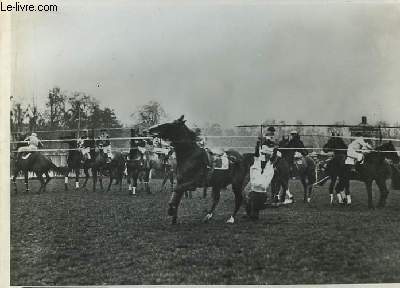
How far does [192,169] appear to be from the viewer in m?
6.78

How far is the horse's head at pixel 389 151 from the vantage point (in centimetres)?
711

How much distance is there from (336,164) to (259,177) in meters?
1.51

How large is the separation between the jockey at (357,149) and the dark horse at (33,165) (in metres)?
5.03

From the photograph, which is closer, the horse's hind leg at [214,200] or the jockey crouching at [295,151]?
the horse's hind leg at [214,200]

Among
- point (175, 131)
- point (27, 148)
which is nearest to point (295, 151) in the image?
point (175, 131)

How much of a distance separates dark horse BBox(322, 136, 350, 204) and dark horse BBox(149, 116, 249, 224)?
1408mm

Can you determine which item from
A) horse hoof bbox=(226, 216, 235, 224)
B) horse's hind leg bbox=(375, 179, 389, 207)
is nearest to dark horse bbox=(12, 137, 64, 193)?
horse hoof bbox=(226, 216, 235, 224)

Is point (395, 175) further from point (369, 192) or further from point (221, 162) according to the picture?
point (221, 162)

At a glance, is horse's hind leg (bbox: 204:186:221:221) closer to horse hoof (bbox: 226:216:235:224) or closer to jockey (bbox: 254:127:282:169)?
horse hoof (bbox: 226:216:235:224)

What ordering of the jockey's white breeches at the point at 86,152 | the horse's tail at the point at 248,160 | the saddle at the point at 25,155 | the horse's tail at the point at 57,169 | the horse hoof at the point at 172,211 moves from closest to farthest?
1. the horse hoof at the point at 172,211
2. the horse's tail at the point at 248,160
3. the saddle at the point at 25,155
4. the jockey's white breeches at the point at 86,152
5. the horse's tail at the point at 57,169

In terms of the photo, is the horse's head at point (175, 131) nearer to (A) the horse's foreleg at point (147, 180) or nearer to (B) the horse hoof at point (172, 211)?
(B) the horse hoof at point (172, 211)

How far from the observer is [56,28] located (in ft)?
21.3

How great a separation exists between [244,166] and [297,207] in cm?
104

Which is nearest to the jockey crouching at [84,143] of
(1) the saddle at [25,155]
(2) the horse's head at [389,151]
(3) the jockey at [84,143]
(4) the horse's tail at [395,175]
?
(3) the jockey at [84,143]
